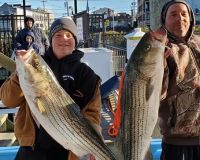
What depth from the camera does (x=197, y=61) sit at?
325cm

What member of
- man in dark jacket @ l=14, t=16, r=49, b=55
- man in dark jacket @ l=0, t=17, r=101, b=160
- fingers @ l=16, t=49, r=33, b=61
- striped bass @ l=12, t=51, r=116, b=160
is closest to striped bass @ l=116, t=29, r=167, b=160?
striped bass @ l=12, t=51, r=116, b=160

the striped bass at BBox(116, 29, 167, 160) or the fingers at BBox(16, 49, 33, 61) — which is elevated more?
the fingers at BBox(16, 49, 33, 61)

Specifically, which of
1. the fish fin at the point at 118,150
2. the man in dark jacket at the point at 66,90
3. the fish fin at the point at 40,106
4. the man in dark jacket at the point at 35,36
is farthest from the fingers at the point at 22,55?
the man in dark jacket at the point at 35,36

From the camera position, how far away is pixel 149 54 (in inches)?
96.8

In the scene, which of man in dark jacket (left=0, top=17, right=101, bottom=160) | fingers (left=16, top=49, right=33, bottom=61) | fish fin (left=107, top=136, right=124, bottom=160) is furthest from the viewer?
man in dark jacket (left=0, top=17, right=101, bottom=160)

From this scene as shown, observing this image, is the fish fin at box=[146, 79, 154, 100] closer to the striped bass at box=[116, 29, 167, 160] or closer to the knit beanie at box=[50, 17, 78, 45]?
the striped bass at box=[116, 29, 167, 160]

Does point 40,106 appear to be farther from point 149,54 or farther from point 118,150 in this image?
point 149,54

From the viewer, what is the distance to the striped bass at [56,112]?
2654 millimetres

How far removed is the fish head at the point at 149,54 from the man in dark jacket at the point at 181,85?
638mm

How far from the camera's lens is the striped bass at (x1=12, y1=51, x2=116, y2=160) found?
8.71ft

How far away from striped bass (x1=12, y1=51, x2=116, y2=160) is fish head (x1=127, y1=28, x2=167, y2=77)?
586 millimetres

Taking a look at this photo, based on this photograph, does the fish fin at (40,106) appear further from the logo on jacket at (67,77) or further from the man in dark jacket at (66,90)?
the logo on jacket at (67,77)

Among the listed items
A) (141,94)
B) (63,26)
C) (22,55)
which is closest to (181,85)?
(141,94)

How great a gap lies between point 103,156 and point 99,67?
273 inches
